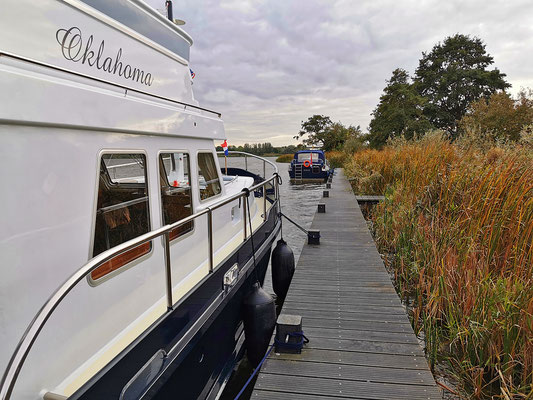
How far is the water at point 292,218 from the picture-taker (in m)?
4.05

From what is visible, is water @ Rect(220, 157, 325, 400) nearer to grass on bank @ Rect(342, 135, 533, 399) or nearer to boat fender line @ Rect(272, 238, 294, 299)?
boat fender line @ Rect(272, 238, 294, 299)

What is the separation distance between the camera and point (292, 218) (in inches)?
502

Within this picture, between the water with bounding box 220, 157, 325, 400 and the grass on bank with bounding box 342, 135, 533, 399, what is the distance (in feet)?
6.87

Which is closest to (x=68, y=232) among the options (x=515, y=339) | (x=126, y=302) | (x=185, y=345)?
(x=126, y=302)

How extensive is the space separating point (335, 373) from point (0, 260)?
2.42 metres

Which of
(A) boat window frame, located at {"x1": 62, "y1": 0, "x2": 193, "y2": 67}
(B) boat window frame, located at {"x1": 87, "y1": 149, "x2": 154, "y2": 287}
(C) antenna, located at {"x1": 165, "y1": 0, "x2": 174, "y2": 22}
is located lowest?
(B) boat window frame, located at {"x1": 87, "y1": 149, "x2": 154, "y2": 287}

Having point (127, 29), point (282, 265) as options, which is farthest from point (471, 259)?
point (127, 29)

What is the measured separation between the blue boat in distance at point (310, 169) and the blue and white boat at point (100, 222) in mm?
19799

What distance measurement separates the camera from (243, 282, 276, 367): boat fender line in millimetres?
3670

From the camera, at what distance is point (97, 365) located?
189 cm

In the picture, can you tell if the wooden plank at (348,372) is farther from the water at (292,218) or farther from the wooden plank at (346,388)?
the water at (292,218)

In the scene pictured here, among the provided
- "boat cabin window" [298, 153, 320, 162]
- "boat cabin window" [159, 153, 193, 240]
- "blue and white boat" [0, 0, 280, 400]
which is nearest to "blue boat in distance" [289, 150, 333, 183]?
"boat cabin window" [298, 153, 320, 162]

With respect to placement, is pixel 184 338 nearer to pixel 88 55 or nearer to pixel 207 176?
pixel 207 176

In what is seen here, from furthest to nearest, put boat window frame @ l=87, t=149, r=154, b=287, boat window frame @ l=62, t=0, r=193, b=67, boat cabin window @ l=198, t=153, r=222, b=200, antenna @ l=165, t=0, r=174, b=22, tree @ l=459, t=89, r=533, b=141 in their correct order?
1. tree @ l=459, t=89, r=533, b=141
2. antenna @ l=165, t=0, r=174, b=22
3. boat cabin window @ l=198, t=153, r=222, b=200
4. boat window frame @ l=62, t=0, r=193, b=67
5. boat window frame @ l=87, t=149, r=154, b=287
